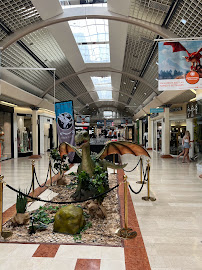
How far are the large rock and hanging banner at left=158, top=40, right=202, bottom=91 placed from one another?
384cm

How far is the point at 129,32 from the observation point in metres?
10.0

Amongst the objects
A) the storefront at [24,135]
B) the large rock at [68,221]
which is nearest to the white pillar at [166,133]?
the storefront at [24,135]

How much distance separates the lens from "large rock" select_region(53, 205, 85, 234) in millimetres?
3334

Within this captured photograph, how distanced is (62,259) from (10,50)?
9.17m

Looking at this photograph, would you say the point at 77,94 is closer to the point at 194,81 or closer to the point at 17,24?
the point at 17,24

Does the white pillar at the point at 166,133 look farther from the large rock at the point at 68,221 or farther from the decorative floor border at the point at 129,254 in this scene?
the large rock at the point at 68,221

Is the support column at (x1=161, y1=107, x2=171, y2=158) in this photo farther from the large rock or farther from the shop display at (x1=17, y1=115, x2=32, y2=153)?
the large rock

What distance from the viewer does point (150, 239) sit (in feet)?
10.5

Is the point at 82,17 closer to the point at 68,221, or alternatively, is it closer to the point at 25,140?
the point at 68,221

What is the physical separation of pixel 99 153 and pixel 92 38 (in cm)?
849

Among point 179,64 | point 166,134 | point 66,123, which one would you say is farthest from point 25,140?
point 179,64

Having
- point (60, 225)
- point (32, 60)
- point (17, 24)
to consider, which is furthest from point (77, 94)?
point (60, 225)

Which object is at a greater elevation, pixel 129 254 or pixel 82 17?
pixel 82 17

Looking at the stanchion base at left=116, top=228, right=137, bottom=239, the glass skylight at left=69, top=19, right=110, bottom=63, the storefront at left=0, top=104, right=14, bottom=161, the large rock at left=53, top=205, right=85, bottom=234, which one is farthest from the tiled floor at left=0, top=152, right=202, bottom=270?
the storefront at left=0, top=104, right=14, bottom=161
